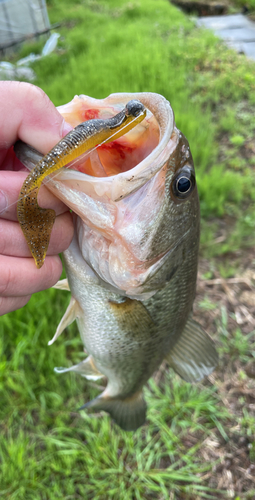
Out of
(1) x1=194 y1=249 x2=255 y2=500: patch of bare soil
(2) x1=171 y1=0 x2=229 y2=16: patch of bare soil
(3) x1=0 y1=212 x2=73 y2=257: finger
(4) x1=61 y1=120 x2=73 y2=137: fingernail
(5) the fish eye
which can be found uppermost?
(4) x1=61 y1=120 x2=73 y2=137: fingernail

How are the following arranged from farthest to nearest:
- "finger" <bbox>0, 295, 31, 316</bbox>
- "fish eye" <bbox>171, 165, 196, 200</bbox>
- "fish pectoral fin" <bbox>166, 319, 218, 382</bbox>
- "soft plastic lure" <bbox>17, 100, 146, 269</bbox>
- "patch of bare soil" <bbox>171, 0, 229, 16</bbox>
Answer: "patch of bare soil" <bbox>171, 0, 229, 16</bbox>
"fish pectoral fin" <bbox>166, 319, 218, 382</bbox>
"finger" <bbox>0, 295, 31, 316</bbox>
"fish eye" <bbox>171, 165, 196, 200</bbox>
"soft plastic lure" <bbox>17, 100, 146, 269</bbox>

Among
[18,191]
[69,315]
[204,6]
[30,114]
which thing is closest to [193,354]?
[69,315]

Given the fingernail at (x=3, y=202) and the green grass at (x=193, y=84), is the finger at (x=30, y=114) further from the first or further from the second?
the green grass at (x=193, y=84)

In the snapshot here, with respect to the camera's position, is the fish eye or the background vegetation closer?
the fish eye

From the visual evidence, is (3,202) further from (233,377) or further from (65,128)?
(233,377)

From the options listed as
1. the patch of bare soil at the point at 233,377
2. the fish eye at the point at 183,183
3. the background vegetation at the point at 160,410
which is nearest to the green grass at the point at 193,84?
the background vegetation at the point at 160,410

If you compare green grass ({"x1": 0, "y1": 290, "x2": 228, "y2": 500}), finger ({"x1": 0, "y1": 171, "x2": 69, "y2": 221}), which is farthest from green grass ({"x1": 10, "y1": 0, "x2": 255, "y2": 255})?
finger ({"x1": 0, "y1": 171, "x2": 69, "y2": 221})

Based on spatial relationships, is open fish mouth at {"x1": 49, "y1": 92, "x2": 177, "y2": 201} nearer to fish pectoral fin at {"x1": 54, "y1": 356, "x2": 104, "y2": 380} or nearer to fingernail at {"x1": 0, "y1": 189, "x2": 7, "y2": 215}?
fingernail at {"x1": 0, "y1": 189, "x2": 7, "y2": 215}
